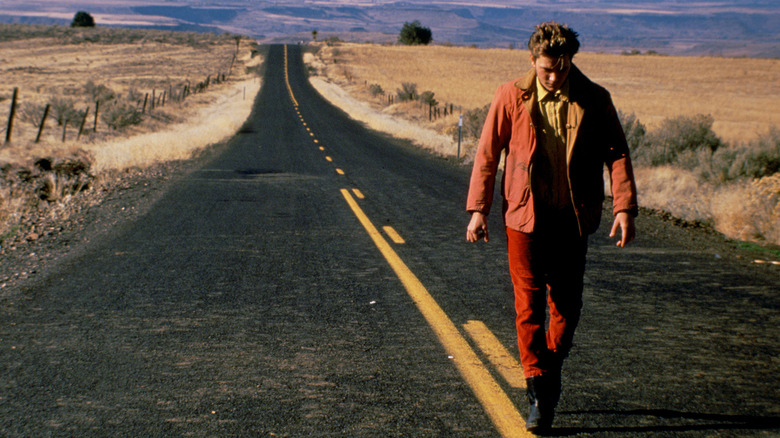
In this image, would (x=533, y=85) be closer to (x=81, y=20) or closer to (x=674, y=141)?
(x=674, y=141)

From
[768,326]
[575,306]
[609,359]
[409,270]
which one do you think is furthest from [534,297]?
[409,270]

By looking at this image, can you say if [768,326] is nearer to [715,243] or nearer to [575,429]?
[575,429]

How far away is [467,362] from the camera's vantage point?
426 centimetres

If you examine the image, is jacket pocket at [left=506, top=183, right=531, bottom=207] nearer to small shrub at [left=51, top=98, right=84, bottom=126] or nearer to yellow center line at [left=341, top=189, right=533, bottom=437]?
yellow center line at [left=341, top=189, right=533, bottom=437]

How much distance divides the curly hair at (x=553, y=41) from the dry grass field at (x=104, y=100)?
7.81 meters

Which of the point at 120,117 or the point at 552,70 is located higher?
the point at 552,70

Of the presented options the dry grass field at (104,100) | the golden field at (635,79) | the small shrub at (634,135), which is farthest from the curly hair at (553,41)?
the golden field at (635,79)

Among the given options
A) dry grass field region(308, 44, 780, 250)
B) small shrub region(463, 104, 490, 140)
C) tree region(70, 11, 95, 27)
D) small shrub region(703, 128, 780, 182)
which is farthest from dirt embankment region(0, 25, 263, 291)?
tree region(70, 11, 95, 27)

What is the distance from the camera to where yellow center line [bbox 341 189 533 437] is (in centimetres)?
347

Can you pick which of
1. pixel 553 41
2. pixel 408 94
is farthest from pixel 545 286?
pixel 408 94

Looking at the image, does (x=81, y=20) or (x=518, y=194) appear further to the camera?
(x=81, y=20)

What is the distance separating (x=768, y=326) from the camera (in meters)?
5.04

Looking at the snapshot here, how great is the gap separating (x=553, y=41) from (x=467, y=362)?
208 cm

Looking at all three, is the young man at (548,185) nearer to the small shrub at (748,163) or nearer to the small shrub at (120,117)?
the small shrub at (748,163)
